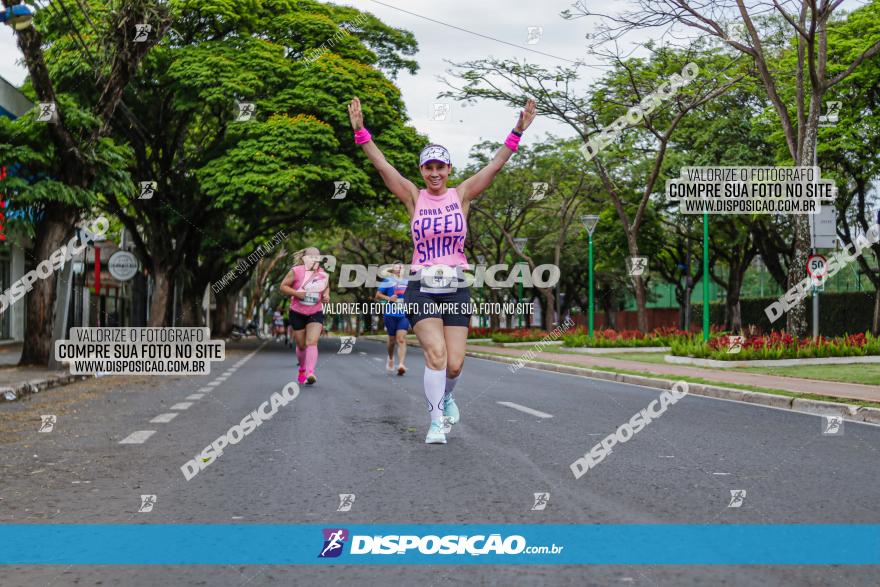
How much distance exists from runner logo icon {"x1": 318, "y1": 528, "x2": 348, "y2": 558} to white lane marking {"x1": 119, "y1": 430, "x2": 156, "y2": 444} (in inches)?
146

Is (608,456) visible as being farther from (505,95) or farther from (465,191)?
(505,95)

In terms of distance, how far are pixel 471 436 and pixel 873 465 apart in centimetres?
301

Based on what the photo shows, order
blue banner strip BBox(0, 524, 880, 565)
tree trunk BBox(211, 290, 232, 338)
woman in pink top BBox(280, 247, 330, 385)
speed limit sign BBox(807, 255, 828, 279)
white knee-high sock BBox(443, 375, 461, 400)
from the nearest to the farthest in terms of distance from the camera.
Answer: blue banner strip BBox(0, 524, 880, 565) < white knee-high sock BBox(443, 375, 461, 400) < woman in pink top BBox(280, 247, 330, 385) < speed limit sign BBox(807, 255, 828, 279) < tree trunk BBox(211, 290, 232, 338)

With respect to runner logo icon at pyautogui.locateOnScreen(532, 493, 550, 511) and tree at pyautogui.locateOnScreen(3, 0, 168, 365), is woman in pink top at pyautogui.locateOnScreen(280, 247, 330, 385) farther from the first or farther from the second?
runner logo icon at pyautogui.locateOnScreen(532, 493, 550, 511)

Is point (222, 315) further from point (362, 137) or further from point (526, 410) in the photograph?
point (362, 137)

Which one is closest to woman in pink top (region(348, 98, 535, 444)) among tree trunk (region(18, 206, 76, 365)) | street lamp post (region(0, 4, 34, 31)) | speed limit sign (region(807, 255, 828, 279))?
street lamp post (region(0, 4, 34, 31))

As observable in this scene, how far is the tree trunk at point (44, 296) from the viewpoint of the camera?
16406 mm

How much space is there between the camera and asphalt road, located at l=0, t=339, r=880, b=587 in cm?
369

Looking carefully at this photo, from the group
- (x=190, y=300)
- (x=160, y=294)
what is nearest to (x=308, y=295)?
(x=160, y=294)

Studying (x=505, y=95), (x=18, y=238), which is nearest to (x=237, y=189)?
(x=18, y=238)

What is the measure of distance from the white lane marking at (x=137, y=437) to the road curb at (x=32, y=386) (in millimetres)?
4551

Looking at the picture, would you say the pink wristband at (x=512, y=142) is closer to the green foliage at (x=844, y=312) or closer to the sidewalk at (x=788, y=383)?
the sidewalk at (x=788, y=383)

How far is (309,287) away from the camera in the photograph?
12594 millimetres

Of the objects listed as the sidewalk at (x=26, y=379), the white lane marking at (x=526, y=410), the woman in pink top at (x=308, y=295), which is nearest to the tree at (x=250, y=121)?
the sidewalk at (x=26, y=379)
